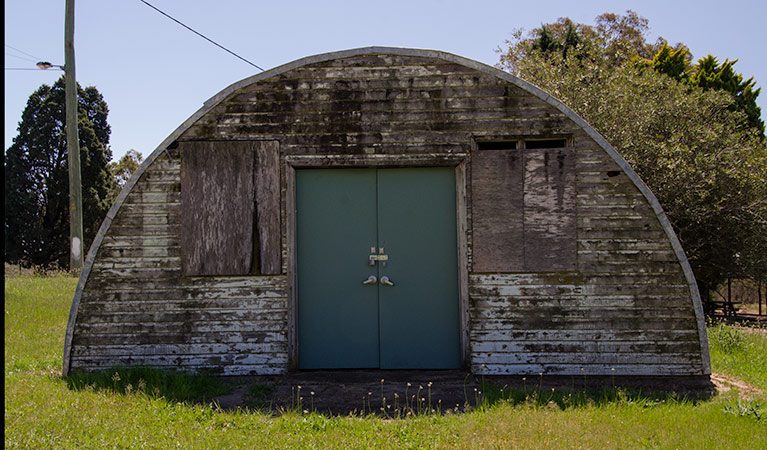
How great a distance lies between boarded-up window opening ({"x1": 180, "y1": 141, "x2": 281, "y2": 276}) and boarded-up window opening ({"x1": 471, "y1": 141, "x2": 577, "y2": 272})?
2507 mm

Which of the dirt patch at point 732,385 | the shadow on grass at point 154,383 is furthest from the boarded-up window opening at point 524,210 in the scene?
the shadow on grass at point 154,383

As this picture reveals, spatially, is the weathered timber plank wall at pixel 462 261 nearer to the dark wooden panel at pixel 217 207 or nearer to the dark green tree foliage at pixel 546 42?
the dark wooden panel at pixel 217 207

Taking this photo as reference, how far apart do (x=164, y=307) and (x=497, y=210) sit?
4232 mm

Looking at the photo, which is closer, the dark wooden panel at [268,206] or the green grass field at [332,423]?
the green grass field at [332,423]

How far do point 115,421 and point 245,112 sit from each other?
3.84 m

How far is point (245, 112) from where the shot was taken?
24.5 feet

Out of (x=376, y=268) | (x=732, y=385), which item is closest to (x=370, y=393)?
(x=376, y=268)

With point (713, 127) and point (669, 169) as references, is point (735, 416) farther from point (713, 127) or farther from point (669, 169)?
point (713, 127)

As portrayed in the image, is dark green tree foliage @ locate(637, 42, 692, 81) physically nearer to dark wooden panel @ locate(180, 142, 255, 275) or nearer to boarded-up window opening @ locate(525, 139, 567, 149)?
boarded-up window opening @ locate(525, 139, 567, 149)

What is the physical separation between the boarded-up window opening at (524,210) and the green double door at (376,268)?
0.43 metres

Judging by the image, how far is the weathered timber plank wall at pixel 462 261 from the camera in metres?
7.13

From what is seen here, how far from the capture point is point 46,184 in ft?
81.1

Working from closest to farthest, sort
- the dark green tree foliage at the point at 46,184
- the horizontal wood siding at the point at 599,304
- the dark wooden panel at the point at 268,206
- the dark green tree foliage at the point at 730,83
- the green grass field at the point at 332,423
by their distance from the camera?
the green grass field at the point at 332,423
the horizontal wood siding at the point at 599,304
the dark wooden panel at the point at 268,206
the dark green tree foliage at the point at 730,83
the dark green tree foliage at the point at 46,184

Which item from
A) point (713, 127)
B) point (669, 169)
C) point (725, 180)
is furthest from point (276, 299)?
point (713, 127)
